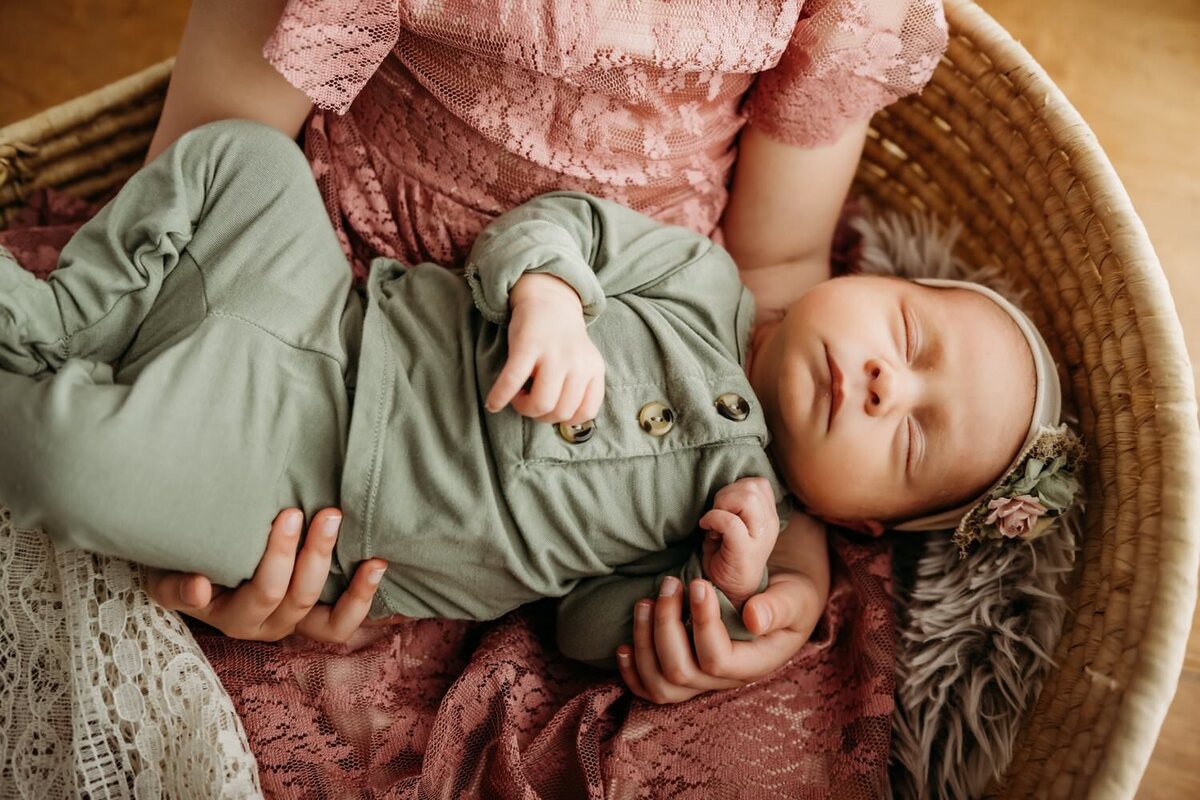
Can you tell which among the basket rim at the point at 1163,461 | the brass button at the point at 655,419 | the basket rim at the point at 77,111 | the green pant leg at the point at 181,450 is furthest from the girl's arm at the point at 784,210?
the basket rim at the point at 77,111

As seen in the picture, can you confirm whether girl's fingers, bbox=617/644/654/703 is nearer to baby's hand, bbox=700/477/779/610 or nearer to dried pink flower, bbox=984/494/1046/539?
baby's hand, bbox=700/477/779/610

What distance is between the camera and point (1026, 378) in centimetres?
98

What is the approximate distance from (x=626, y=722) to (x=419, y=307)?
494mm

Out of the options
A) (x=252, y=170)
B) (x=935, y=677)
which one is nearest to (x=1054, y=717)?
(x=935, y=677)

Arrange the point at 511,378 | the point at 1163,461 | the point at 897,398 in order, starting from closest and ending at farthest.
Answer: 1. the point at 511,378
2. the point at 1163,461
3. the point at 897,398

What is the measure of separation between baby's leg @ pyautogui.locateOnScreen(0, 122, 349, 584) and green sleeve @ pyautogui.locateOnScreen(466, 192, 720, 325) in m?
0.17

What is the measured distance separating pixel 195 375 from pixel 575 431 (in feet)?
1.13

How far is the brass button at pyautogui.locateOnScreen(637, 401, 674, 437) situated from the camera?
91 cm

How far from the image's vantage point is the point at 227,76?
35.9 inches

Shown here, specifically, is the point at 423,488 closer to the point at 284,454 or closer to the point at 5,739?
the point at 284,454

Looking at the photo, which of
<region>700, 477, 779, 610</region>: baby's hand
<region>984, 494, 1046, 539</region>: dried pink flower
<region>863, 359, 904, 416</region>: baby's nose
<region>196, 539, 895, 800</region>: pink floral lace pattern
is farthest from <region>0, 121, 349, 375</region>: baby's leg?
<region>984, 494, 1046, 539</region>: dried pink flower

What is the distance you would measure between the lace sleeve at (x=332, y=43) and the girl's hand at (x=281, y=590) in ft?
1.27

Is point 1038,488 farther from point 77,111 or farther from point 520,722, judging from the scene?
point 77,111

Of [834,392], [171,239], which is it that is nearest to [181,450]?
[171,239]
